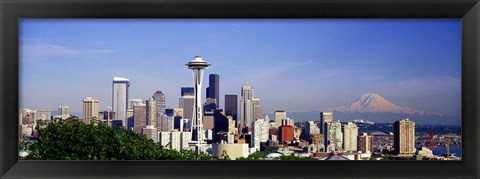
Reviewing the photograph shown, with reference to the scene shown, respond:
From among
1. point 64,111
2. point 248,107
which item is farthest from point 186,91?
point 64,111

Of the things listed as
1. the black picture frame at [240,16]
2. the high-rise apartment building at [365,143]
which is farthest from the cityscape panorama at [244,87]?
the black picture frame at [240,16]

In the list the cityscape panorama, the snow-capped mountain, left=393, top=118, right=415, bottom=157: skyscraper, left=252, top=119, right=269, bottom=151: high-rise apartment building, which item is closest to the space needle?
the cityscape panorama

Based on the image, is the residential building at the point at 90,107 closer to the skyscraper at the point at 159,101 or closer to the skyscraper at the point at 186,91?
the skyscraper at the point at 159,101

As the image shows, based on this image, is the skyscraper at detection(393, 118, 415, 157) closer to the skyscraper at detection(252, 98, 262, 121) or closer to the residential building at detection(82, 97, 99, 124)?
the skyscraper at detection(252, 98, 262, 121)

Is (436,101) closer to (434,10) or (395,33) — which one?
(395,33)

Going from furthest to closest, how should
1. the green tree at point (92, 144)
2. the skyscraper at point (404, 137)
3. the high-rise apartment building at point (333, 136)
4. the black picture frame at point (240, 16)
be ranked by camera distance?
1. the high-rise apartment building at point (333, 136)
2. the skyscraper at point (404, 137)
3. the green tree at point (92, 144)
4. the black picture frame at point (240, 16)

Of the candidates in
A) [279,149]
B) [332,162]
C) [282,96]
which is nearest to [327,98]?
[282,96]

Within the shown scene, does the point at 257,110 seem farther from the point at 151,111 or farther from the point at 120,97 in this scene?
the point at 120,97
